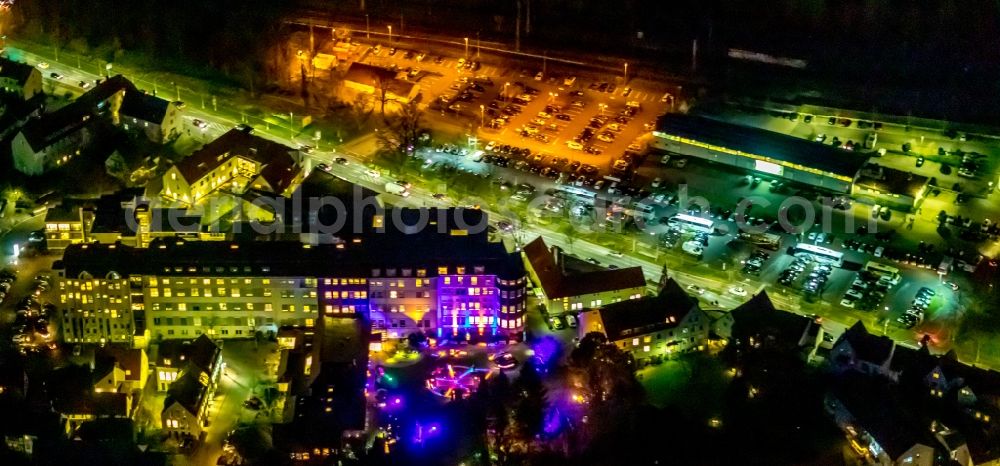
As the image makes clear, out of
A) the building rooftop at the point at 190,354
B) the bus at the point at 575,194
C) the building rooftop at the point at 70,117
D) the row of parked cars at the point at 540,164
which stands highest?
the building rooftop at the point at 70,117

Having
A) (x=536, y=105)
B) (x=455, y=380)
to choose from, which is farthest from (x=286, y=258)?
(x=536, y=105)

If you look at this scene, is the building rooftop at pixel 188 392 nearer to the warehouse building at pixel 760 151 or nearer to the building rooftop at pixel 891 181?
the warehouse building at pixel 760 151

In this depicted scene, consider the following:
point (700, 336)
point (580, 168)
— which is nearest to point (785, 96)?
point (580, 168)

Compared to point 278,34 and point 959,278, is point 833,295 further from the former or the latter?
point 278,34

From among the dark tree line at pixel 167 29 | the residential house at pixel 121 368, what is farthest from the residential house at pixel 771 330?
the dark tree line at pixel 167 29

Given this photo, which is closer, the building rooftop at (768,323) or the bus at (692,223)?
the building rooftop at (768,323)

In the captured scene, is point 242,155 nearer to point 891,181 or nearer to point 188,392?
point 188,392
